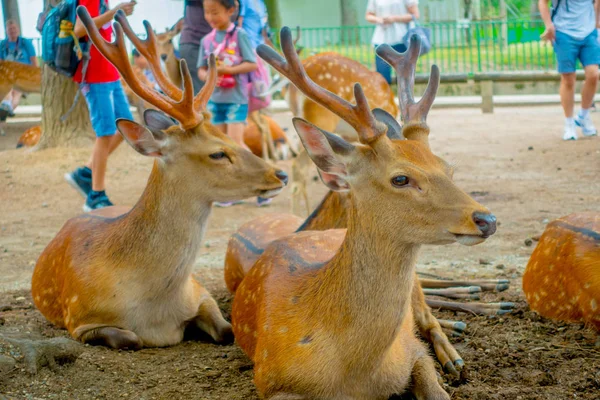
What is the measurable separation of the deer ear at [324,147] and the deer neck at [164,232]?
1.18m

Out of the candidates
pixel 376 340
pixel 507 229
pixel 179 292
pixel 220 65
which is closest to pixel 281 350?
pixel 376 340

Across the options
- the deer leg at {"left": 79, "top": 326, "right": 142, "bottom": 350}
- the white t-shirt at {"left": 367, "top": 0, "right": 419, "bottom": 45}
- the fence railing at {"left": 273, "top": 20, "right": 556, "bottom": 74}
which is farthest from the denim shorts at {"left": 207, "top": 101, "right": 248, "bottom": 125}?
the fence railing at {"left": 273, "top": 20, "right": 556, "bottom": 74}

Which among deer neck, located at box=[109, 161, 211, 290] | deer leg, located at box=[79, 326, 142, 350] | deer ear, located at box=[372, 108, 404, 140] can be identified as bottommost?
deer leg, located at box=[79, 326, 142, 350]

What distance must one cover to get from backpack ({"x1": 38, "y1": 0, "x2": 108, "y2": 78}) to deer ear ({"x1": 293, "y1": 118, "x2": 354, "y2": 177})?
368 centimetres

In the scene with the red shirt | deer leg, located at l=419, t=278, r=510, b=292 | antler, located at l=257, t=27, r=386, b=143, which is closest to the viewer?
antler, located at l=257, t=27, r=386, b=143

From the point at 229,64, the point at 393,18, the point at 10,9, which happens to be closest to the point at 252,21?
the point at 229,64

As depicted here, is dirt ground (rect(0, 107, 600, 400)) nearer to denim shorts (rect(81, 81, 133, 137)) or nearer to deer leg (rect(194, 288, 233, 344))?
deer leg (rect(194, 288, 233, 344))

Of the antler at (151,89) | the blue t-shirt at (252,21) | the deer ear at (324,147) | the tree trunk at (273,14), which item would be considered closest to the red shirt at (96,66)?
the blue t-shirt at (252,21)

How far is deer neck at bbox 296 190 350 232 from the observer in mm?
4969

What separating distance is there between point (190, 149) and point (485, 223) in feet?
6.23

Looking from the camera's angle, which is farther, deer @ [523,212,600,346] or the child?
the child

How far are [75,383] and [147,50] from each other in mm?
2071

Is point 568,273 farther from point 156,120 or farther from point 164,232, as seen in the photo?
point 156,120

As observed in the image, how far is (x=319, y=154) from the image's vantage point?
3.17 m
